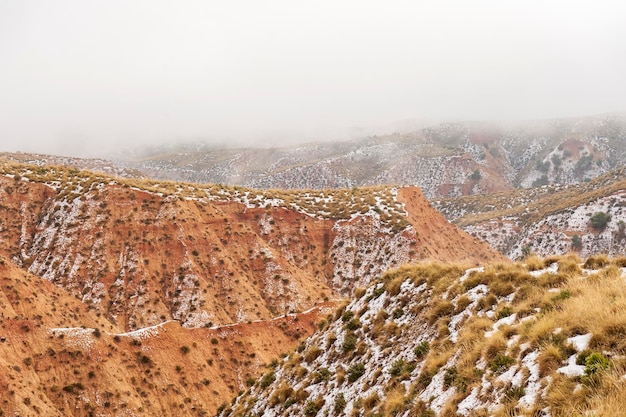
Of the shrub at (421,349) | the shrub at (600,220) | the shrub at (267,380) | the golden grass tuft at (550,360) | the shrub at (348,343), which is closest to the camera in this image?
the golden grass tuft at (550,360)

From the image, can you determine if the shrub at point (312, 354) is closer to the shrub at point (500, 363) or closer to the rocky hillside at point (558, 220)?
the shrub at point (500, 363)

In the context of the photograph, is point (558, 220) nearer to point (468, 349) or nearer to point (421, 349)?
point (421, 349)

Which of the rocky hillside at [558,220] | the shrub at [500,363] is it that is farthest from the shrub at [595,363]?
the rocky hillside at [558,220]

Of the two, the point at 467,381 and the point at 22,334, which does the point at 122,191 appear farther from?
the point at 467,381

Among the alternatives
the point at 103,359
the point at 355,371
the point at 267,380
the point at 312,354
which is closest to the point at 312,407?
the point at 355,371

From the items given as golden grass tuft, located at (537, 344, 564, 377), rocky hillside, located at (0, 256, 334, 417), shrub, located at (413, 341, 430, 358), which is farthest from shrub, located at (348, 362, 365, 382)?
rocky hillside, located at (0, 256, 334, 417)

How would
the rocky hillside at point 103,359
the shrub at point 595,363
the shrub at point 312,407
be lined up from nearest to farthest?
the shrub at point 595,363 < the shrub at point 312,407 < the rocky hillside at point 103,359
